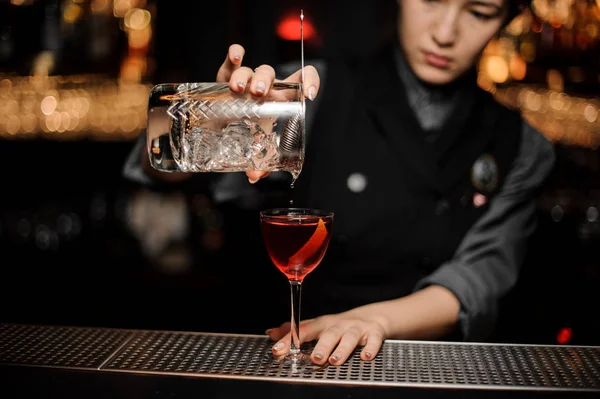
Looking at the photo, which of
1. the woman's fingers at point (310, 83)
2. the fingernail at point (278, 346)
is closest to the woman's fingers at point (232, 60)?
the woman's fingers at point (310, 83)

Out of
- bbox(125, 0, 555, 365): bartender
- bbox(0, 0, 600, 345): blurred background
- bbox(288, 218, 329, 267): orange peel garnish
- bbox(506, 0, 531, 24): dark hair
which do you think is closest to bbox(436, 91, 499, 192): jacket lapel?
bbox(125, 0, 555, 365): bartender

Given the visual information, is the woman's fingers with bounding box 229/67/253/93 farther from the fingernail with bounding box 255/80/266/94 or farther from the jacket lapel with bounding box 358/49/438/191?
the jacket lapel with bounding box 358/49/438/191

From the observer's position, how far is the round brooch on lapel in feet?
8.80

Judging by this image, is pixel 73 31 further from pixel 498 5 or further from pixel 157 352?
pixel 157 352

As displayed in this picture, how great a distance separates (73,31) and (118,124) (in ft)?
1.75

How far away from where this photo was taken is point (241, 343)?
139cm

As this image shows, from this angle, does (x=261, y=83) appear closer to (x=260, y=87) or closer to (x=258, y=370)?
(x=260, y=87)

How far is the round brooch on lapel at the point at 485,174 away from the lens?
2.68m

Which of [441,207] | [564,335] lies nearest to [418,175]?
[441,207]

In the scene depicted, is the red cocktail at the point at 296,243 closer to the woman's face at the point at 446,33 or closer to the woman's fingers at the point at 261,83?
the woman's fingers at the point at 261,83

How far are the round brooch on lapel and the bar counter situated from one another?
1356 millimetres

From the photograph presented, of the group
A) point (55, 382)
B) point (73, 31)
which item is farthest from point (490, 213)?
point (73, 31)

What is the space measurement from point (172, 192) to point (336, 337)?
2.38 m

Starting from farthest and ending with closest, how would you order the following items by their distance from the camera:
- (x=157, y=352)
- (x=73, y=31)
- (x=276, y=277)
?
(x=73, y=31)
(x=276, y=277)
(x=157, y=352)
